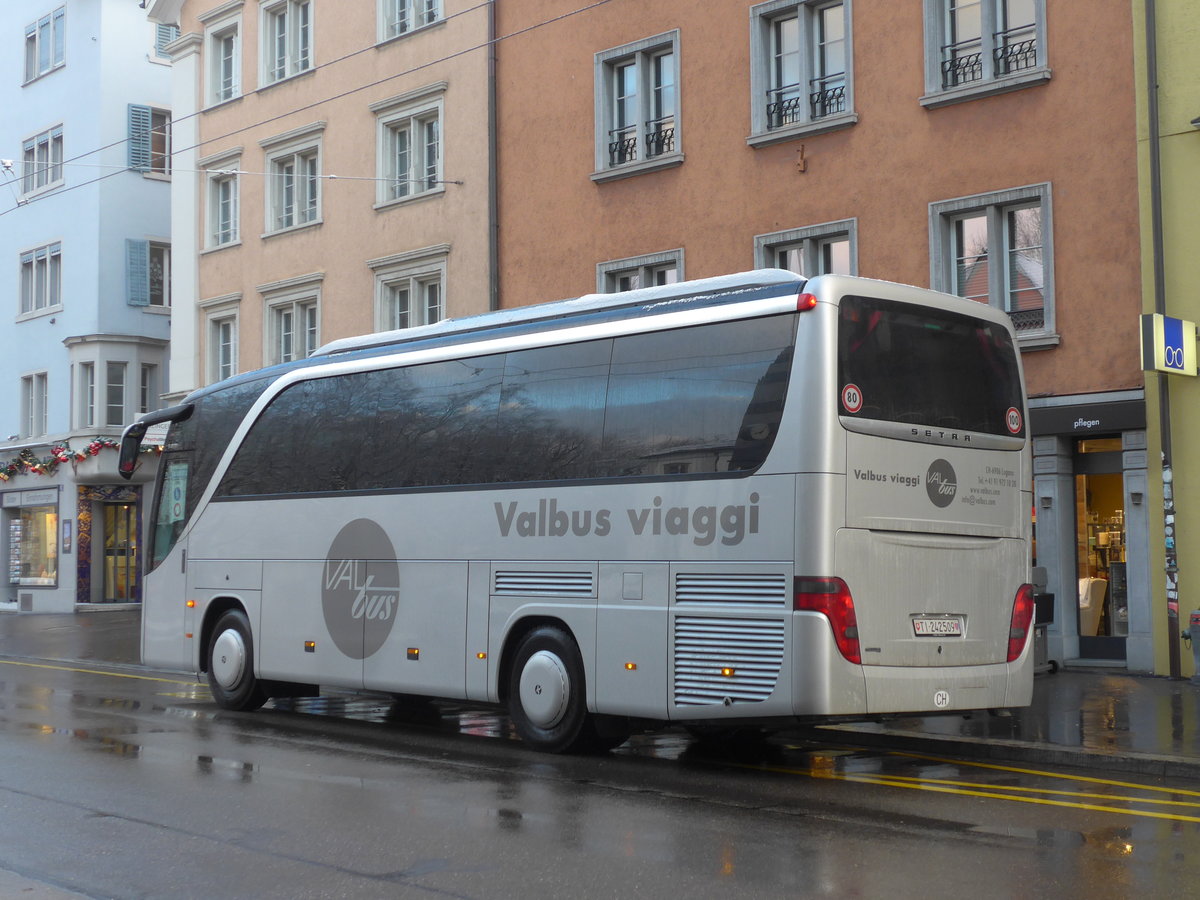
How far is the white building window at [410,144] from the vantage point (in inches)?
1136

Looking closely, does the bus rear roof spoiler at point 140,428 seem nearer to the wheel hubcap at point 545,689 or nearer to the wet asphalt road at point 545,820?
the wet asphalt road at point 545,820

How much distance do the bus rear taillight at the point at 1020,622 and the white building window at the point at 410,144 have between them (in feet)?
60.6

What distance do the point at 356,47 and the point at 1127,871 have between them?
26.5 m

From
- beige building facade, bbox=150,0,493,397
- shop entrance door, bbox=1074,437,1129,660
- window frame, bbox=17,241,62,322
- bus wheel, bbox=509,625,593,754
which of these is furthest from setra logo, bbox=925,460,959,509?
window frame, bbox=17,241,62,322

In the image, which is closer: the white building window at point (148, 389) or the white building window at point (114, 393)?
the white building window at point (114, 393)

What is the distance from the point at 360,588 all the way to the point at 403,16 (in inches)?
728

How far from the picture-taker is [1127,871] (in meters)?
7.41

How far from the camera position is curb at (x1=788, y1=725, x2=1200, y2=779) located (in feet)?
36.1

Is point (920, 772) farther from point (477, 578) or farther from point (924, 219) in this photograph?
point (924, 219)

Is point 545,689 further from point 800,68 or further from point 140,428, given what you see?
point 800,68

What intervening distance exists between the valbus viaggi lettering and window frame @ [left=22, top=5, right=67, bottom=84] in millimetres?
33717

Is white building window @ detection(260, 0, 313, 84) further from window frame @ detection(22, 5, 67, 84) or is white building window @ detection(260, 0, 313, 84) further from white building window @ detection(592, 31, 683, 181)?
window frame @ detection(22, 5, 67, 84)

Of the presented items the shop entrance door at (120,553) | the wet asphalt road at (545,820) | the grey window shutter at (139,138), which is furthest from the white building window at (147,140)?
the wet asphalt road at (545,820)

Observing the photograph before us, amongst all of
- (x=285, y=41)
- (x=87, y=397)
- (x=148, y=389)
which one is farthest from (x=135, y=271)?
(x=285, y=41)
